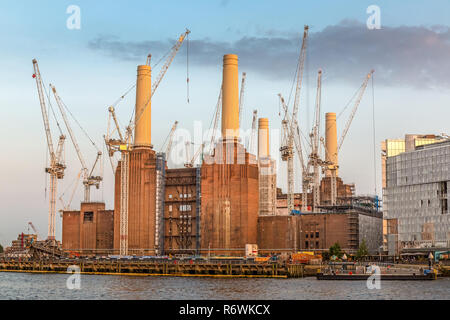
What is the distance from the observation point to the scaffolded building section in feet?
625

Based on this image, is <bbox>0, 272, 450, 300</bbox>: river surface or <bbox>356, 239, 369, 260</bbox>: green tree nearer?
<bbox>0, 272, 450, 300</bbox>: river surface

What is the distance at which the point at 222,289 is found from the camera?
115 metres

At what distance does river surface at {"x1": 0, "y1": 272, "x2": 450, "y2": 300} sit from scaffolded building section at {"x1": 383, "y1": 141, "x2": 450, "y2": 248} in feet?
204

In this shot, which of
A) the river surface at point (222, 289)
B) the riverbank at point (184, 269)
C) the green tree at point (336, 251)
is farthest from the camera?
the green tree at point (336, 251)

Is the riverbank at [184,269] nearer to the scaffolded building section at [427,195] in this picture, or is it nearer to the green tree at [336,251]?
the green tree at [336,251]

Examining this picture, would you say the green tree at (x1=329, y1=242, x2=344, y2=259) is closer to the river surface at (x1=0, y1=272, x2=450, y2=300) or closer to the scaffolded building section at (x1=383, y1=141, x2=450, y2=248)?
the scaffolded building section at (x1=383, y1=141, x2=450, y2=248)

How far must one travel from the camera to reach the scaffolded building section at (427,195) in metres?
191

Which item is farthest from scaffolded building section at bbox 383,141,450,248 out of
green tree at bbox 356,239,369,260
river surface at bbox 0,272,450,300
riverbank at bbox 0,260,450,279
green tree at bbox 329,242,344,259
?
river surface at bbox 0,272,450,300

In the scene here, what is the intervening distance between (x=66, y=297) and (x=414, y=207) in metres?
118

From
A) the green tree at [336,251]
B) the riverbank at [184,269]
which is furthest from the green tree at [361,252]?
the riverbank at [184,269]

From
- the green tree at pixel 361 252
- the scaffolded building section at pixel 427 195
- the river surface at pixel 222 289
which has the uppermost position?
the scaffolded building section at pixel 427 195

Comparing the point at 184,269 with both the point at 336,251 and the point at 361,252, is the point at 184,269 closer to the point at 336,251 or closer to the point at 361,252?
the point at 336,251

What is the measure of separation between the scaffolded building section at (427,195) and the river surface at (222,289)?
62079 millimetres
